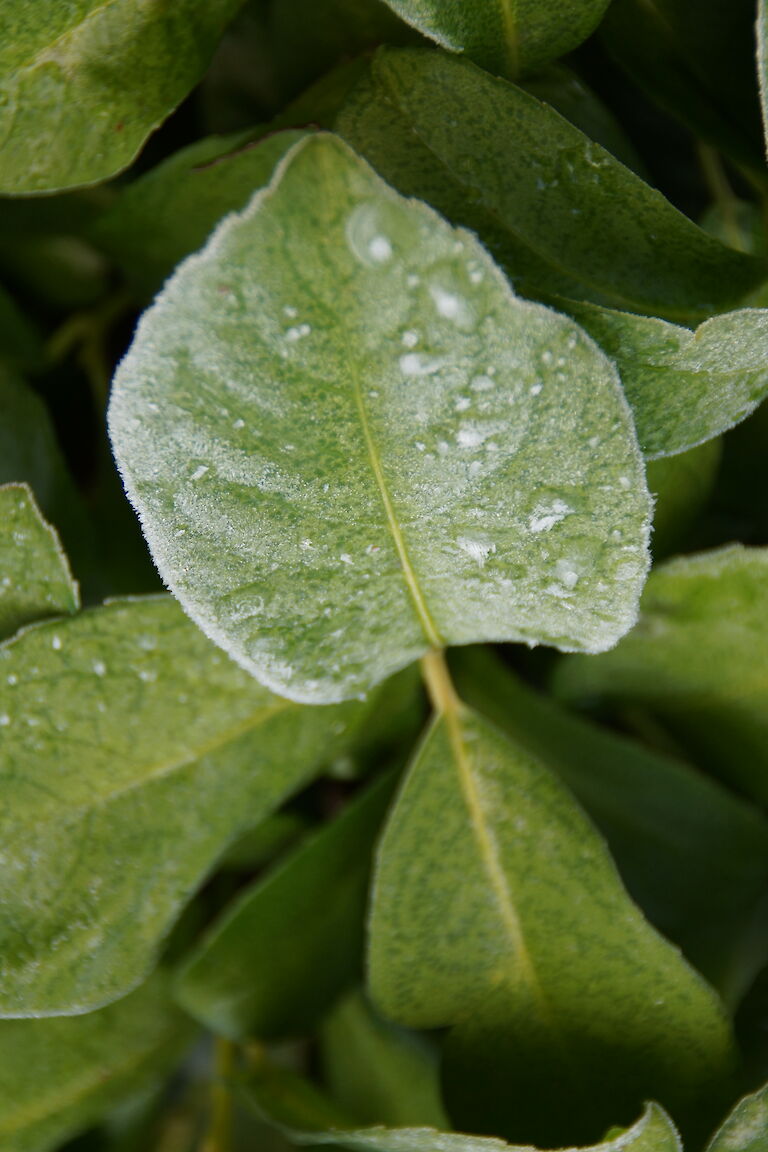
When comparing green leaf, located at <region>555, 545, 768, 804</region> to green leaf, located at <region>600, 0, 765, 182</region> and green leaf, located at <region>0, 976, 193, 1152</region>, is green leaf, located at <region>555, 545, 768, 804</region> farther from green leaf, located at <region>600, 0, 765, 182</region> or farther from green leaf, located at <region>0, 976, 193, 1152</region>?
green leaf, located at <region>0, 976, 193, 1152</region>

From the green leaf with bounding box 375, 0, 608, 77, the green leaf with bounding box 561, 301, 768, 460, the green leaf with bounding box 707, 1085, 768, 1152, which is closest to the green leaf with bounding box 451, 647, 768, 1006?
the green leaf with bounding box 707, 1085, 768, 1152

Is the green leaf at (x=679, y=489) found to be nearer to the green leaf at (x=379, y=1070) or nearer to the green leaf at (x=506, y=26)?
the green leaf at (x=506, y=26)

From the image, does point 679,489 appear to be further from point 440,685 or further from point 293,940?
point 293,940

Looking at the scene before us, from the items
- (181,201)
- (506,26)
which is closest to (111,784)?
(181,201)

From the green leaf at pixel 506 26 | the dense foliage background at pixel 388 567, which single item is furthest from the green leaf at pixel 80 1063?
the green leaf at pixel 506 26

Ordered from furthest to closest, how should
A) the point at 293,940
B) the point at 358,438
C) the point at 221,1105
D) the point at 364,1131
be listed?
the point at 221,1105 → the point at 293,940 → the point at 364,1131 → the point at 358,438

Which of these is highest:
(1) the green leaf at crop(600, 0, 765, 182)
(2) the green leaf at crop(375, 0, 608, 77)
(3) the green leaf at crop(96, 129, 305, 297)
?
(2) the green leaf at crop(375, 0, 608, 77)

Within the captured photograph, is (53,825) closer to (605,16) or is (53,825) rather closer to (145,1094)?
(145,1094)
